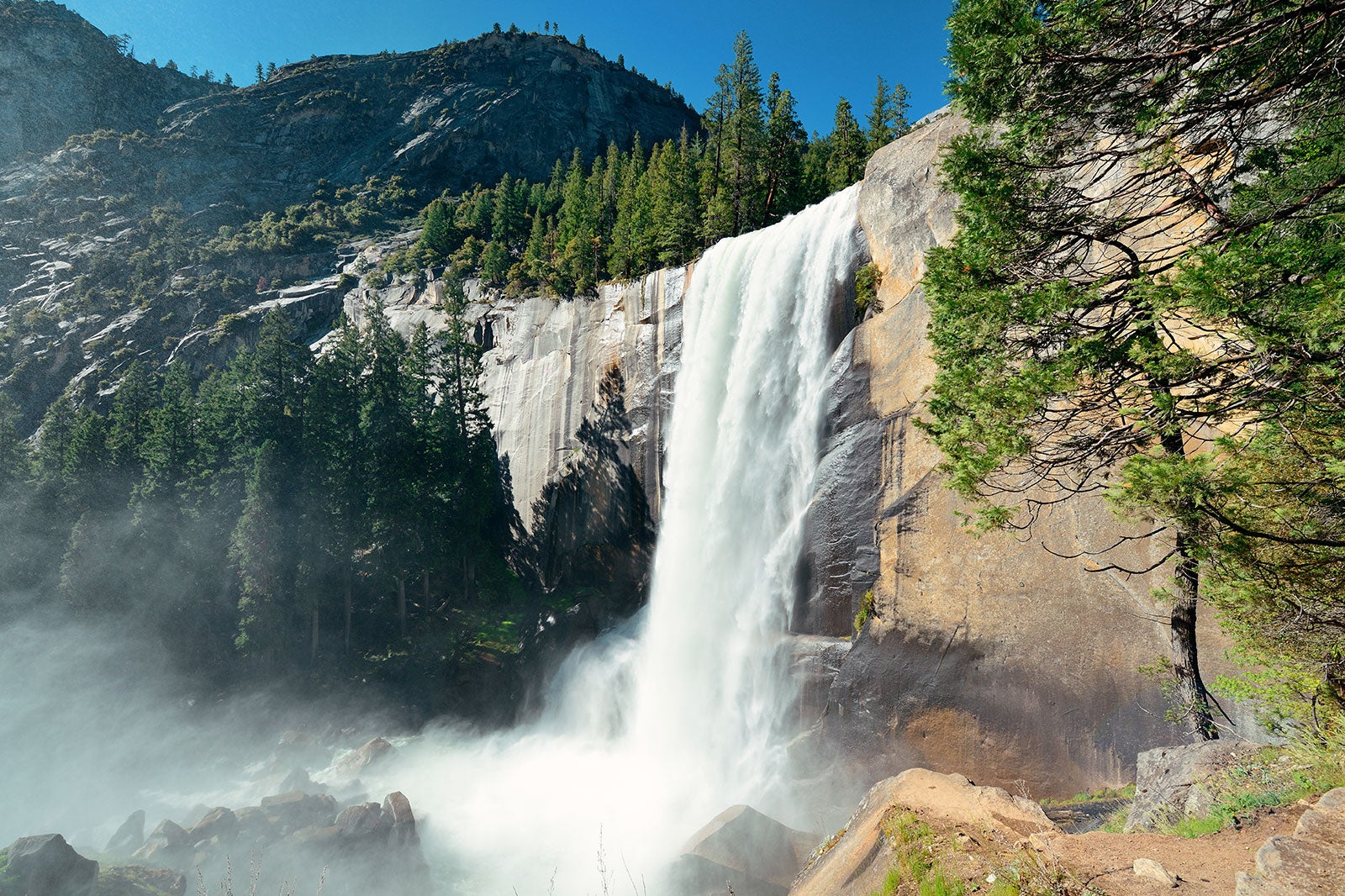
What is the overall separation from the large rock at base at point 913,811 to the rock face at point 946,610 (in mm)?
4328

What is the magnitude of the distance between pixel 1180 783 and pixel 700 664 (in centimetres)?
1402

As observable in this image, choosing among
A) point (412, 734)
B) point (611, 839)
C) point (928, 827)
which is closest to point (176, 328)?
point (412, 734)

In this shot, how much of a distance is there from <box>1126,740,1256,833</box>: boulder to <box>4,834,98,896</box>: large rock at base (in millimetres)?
20235

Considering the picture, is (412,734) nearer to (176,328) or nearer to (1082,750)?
(1082,750)

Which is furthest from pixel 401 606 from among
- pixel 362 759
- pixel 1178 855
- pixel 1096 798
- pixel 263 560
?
Answer: pixel 1178 855

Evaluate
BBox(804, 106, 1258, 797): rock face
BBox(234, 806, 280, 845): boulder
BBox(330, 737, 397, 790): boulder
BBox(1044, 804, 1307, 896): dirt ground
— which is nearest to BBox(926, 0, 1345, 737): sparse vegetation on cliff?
BBox(1044, 804, 1307, 896): dirt ground

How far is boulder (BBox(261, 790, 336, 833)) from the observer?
1678 centimetres

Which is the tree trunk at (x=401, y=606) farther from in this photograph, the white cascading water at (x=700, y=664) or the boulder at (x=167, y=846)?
the boulder at (x=167, y=846)

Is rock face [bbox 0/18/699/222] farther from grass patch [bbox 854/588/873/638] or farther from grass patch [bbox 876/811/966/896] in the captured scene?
grass patch [bbox 876/811/966/896]

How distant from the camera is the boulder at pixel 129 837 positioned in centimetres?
1683

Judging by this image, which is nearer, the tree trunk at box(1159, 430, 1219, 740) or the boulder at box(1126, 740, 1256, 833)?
the boulder at box(1126, 740, 1256, 833)

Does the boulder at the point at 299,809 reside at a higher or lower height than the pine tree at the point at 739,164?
lower

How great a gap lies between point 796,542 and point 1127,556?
841cm

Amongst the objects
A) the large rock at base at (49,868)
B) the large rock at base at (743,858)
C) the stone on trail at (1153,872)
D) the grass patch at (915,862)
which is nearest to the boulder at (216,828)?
the large rock at base at (49,868)
